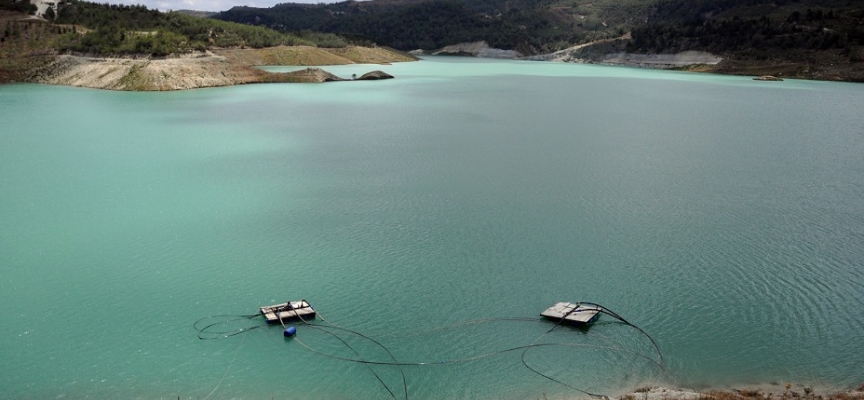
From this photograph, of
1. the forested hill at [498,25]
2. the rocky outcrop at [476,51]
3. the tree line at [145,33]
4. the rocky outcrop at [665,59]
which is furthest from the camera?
the forested hill at [498,25]

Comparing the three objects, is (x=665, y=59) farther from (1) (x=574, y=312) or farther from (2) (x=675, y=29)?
(1) (x=574, y=312)

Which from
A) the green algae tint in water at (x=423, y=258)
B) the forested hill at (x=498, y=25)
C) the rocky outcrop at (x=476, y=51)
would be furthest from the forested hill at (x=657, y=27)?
the green algae tint in water at (x=423, y=258)

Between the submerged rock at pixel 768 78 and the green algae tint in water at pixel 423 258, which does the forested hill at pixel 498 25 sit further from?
the green algae tint in water at pixel 423 258

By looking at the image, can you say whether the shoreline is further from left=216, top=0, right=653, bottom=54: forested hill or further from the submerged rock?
left=216, top=0, right=653, bottom=54: forested hill

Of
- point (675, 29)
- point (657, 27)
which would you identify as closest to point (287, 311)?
point (675, 29)

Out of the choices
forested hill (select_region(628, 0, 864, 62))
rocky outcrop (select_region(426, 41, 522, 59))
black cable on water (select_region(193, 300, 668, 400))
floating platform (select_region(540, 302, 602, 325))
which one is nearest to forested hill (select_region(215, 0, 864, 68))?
forested hill (select_region(628, 0, 864, 62))
